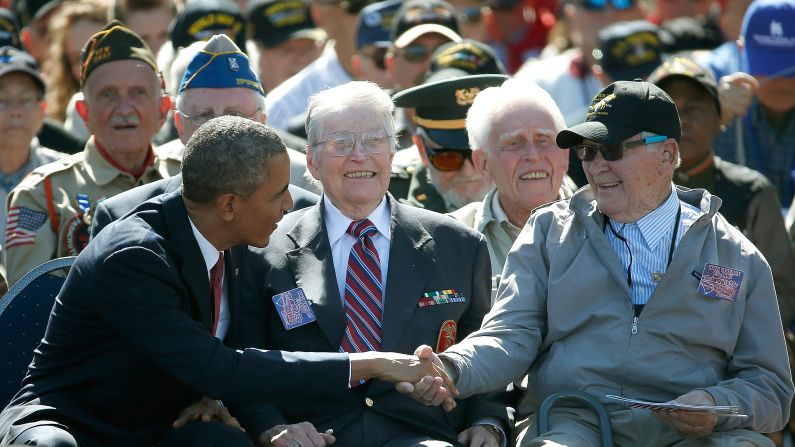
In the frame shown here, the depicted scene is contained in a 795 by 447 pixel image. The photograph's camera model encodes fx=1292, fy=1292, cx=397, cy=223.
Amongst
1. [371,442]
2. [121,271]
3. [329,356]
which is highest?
[121,271]

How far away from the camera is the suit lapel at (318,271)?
17.6ft

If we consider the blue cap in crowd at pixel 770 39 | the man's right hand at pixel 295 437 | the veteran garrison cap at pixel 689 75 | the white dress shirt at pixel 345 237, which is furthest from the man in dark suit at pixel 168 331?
the blue cap in crowd at pixel 770 39

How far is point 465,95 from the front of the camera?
23.7ft

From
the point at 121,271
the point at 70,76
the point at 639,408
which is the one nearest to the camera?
the point at 121,271

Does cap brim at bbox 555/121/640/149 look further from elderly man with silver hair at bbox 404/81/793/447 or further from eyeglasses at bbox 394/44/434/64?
eyeglasses at bbox 394/44/434/64

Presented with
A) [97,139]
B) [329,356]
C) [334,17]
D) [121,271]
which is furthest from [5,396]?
[334,17]

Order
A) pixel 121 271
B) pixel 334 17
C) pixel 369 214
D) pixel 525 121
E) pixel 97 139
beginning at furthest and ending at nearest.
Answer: pixel 334 17 < pixel 97 139 < pixel 525 121 < pixel 369 214 < pixel 121 271

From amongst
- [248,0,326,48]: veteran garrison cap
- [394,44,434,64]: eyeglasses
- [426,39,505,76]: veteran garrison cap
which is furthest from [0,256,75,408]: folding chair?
[248,0,326,48]: veteran garrison cap

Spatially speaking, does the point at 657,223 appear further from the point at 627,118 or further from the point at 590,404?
the point at 590,404

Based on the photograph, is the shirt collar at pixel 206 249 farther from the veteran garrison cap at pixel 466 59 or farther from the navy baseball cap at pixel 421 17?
the navy baseball cap at pixel 421 17

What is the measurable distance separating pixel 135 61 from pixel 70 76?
114 inches

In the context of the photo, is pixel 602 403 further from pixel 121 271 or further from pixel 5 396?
pixel 5 396

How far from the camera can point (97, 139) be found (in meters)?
7.05

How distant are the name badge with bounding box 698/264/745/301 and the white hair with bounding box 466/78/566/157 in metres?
1.38
